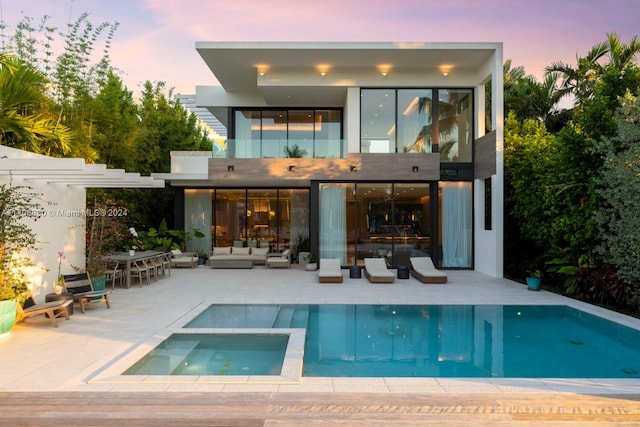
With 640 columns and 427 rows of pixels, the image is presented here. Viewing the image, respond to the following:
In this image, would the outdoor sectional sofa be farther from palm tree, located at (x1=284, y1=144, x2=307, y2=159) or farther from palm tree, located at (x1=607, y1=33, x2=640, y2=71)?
palm tree, located at (x1=607, y1=33, x2=640, y2=71)

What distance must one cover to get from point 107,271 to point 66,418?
8033mm

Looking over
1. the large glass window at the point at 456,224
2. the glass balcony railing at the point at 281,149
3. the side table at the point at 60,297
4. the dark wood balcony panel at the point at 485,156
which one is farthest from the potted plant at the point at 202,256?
the dark wood balcony panel at the point at 485,156

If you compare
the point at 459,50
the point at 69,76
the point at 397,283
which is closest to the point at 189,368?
the point at 397,283

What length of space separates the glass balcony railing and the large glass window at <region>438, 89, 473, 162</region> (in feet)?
12.5

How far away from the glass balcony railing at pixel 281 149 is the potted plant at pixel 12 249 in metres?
8.09

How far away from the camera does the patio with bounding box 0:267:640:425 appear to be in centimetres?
458

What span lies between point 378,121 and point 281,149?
3796 millimetres

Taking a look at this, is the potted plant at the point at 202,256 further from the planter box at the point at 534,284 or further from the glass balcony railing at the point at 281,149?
the planter box at the point at 534,284

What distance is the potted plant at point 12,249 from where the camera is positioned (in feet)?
22.2

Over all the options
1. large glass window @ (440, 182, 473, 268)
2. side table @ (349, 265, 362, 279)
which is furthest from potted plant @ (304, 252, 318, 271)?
large glass window @ (440, 182, 473, 268)

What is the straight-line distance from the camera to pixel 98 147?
1459cm

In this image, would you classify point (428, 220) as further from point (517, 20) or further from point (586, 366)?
point (586, 366)

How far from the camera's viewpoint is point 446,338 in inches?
288

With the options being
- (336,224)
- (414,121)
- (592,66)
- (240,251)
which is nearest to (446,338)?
(336,224)
